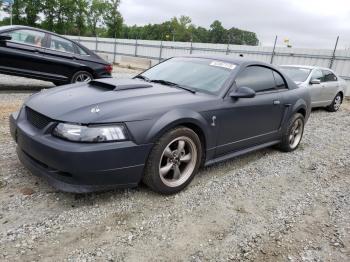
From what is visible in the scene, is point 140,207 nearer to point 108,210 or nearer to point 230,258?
point 108,210

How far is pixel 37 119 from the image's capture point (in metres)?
3.15

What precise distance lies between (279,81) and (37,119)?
3.45 metres

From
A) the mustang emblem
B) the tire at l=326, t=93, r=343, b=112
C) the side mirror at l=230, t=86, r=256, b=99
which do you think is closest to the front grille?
the mustang emblem

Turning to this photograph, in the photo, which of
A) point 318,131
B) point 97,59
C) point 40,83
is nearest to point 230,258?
point 318,131

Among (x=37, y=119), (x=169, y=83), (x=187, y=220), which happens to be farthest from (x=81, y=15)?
(x=187, y=220)

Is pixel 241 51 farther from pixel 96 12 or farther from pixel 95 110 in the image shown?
pixel 96 12

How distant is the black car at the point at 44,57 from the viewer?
24.7ft

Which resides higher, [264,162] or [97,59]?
[97,59]

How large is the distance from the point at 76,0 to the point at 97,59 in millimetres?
54369

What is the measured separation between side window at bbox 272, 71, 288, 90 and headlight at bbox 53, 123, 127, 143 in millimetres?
2913

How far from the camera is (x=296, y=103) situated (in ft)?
17.1

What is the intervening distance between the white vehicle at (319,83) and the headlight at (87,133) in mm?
6896

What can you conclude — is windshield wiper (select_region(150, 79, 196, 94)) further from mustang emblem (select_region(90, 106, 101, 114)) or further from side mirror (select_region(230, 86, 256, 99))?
mustang emblem (select_region(90, 106, 101, 114))

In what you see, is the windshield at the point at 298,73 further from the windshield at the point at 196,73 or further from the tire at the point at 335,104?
the windshield at the point at 196,73
